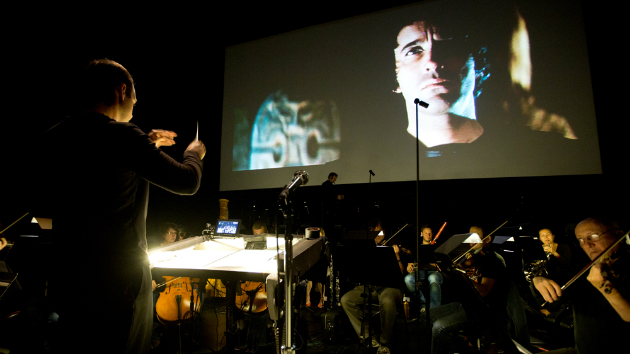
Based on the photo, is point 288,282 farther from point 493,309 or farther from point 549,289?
point 493,309

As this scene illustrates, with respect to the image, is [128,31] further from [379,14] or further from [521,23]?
[521,23]

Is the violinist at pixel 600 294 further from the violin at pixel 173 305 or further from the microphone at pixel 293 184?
the violin at pixel 173 305

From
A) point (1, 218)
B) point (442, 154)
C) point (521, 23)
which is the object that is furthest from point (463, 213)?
point (1, 218)

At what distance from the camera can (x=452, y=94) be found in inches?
177

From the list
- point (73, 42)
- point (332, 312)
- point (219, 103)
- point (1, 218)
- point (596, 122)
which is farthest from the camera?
point (219, 103)

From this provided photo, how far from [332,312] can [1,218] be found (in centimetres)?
558

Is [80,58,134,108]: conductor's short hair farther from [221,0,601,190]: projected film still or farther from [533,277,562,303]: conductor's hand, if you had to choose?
[221,0,601,190]: projected film still

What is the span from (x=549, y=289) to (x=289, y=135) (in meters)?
4.44

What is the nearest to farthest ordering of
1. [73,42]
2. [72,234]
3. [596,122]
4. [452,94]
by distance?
[72,234] → [596,122] → [73,42] → [452,94]

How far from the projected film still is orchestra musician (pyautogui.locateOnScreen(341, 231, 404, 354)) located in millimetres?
1928

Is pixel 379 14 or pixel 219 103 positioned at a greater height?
pixel 379 14

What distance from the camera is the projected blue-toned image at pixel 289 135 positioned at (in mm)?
5301

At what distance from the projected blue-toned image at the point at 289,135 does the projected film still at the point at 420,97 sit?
2cm

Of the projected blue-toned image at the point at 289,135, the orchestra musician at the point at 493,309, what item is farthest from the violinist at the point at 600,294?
the projected blue-toned image at the point at 289,135
